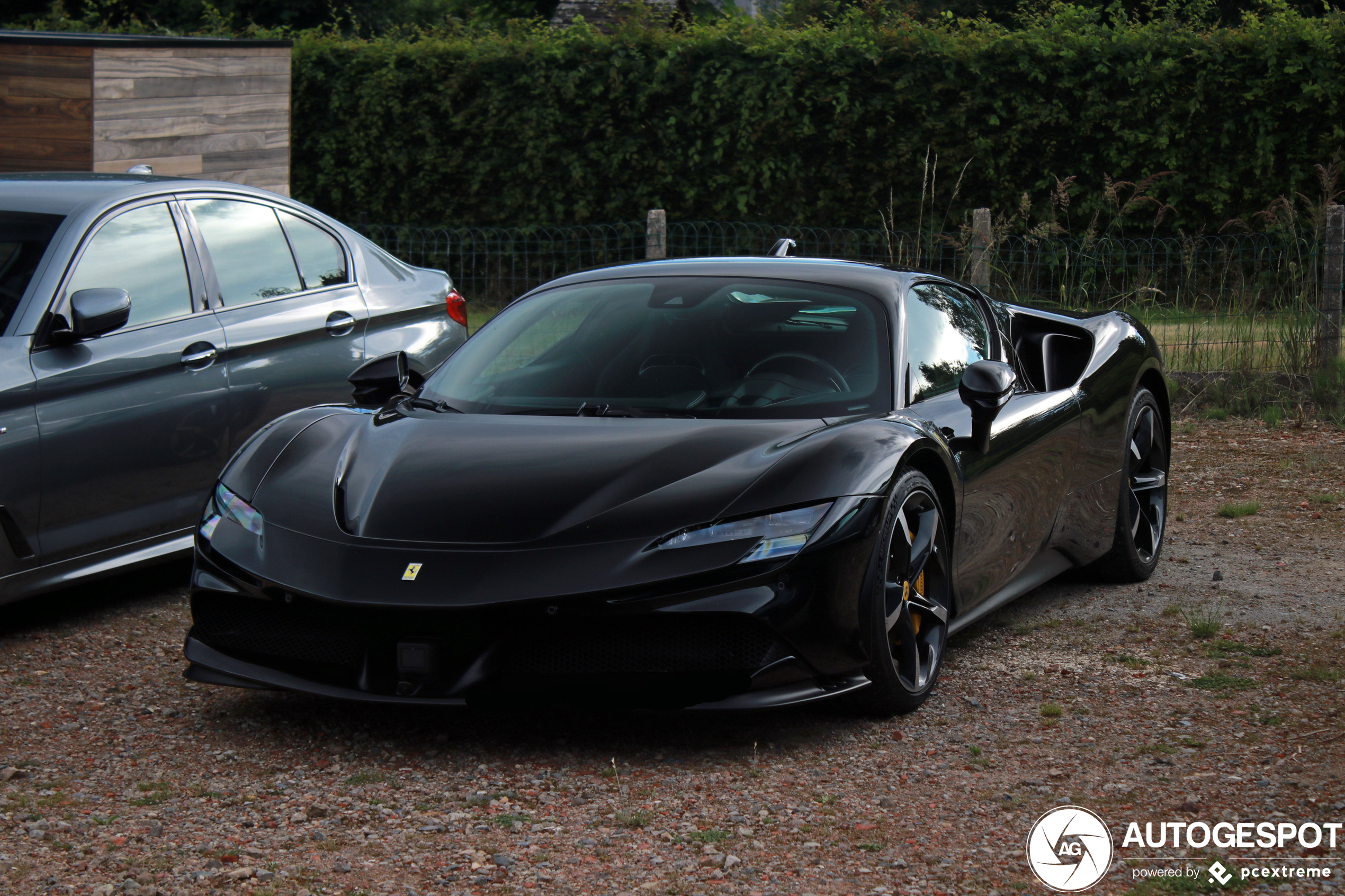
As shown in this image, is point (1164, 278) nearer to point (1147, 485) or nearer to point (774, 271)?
point (1147, 485)

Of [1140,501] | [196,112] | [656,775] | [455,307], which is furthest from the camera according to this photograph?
[196,112]

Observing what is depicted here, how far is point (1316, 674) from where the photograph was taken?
465 cm

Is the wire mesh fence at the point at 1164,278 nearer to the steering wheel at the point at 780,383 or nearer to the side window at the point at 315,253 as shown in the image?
the side window at the point at 315,253

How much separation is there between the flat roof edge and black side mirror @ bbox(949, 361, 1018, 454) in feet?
25.6

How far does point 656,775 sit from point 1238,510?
186 inches

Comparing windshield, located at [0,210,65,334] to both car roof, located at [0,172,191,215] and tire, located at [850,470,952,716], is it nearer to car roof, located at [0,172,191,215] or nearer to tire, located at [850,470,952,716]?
car roof, located at [0,172,191,215]

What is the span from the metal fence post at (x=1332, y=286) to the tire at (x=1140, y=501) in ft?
15.1

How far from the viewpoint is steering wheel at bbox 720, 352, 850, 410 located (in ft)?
14.8

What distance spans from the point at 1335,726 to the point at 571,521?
2.18 meters

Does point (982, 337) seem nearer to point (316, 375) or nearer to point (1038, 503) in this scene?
point (1038, 503)

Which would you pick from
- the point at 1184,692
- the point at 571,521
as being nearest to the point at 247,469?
the point at 571,521

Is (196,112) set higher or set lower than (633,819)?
higher

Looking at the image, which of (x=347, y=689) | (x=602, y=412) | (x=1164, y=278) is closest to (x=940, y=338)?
(x=602, y=412)

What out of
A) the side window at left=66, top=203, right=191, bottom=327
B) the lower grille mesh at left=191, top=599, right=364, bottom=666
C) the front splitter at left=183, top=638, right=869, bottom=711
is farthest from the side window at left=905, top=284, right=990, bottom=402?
the side window at left=66, top=203, right=191, bottom=327
